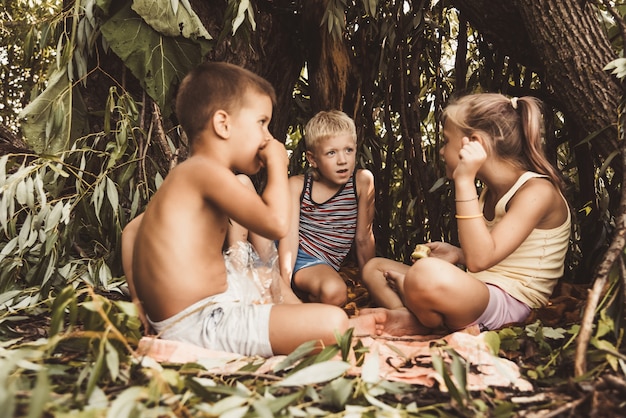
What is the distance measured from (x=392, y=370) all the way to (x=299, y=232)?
1.36 metres

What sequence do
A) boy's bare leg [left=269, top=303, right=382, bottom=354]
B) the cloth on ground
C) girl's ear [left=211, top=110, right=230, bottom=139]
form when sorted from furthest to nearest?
girl's ear [left=211, top=110, right=230, bottom=139] < boy's bare leg [left=269, top=303, right=382, bottom=354] < the cloth on ground

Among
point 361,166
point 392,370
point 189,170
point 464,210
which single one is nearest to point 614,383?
point 392,370

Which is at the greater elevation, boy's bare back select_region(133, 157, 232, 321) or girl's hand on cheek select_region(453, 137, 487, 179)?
girl's hand on cheek select_region(453, 137, 487, 179)

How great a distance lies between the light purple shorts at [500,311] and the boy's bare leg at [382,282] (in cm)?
50

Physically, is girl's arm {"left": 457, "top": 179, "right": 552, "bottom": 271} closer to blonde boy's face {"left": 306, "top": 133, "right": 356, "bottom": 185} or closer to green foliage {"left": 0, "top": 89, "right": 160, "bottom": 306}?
blonde boy's face {"left": 306, "top": 133, "right": 356, "bottom": 185}

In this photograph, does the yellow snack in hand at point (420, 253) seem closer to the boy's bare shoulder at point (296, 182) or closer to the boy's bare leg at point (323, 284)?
the boy's bare leg at point (323, 284)

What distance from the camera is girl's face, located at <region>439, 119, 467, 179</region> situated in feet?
6.97

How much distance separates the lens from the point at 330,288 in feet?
8.09

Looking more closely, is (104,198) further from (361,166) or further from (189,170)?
(361,166)

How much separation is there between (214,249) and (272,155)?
0.33m

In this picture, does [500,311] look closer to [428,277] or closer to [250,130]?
[428,277]

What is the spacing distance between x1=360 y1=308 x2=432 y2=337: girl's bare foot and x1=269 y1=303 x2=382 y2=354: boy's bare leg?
505 mm

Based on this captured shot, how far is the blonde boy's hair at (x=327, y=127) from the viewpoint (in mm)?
2648

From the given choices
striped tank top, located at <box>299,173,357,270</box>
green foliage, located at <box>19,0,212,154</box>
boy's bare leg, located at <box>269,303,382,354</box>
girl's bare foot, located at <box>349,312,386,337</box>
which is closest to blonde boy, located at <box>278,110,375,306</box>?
striped tank top, located at <box>299,173,357,270</box>
